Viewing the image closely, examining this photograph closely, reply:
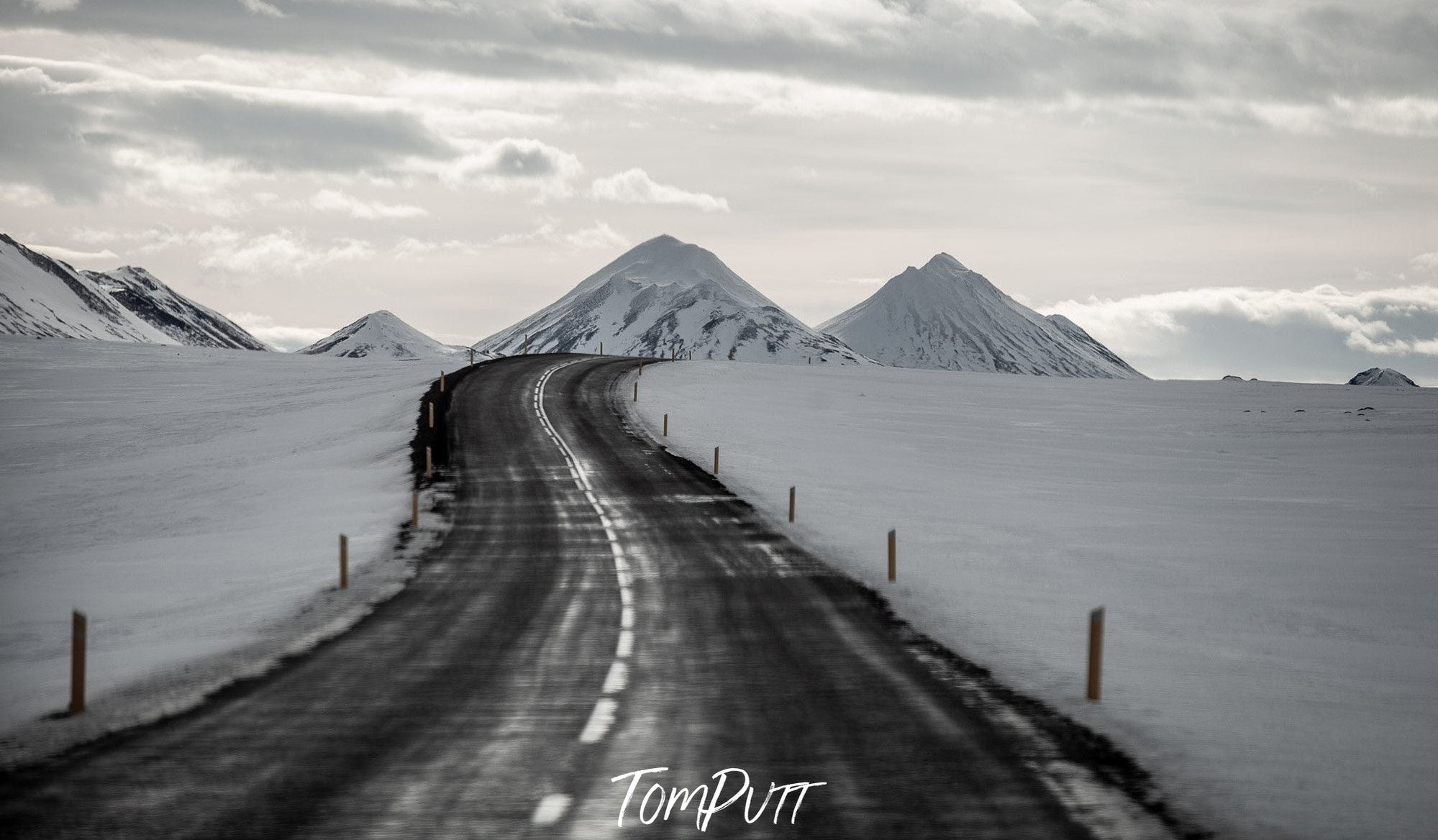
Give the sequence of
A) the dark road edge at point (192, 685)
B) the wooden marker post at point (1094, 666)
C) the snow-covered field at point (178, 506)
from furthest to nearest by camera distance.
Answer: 1. the snow-covered field at point (178, 506)
2. the wooden marker post at point (1094, 666)
3. the dark road edge at point (192, 685)

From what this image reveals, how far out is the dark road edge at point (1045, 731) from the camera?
8773 mm

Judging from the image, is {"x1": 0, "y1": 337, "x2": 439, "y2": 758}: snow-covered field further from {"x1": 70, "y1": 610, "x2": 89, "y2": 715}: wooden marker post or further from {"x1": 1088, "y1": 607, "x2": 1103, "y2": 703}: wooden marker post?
{"x1": 1088, "y1": 607, "x2": 1103, "y2": 703}: wooden marker post

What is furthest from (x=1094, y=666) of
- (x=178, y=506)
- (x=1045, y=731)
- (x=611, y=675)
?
(x=178, y=506)

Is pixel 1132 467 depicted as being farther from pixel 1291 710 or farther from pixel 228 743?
pixel 228 743

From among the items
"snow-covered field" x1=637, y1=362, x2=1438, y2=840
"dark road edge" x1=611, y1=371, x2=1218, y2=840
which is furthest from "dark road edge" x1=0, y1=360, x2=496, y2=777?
"snow-covered field" x1=637, y1=362, x2=1438, y2=840

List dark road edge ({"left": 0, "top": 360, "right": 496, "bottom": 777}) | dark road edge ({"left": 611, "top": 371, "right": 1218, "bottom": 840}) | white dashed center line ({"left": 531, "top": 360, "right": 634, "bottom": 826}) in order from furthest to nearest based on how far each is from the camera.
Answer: dark road edge ({"left": 0, "top": 360, "right": 496, "bottom": 777})
dark road edge ({"left": 611, "top": 371, "right": 1218, "bottom": 840})
white dashed center line ({"left": 531, "top": 360, "right": 634, "bottom": 826})

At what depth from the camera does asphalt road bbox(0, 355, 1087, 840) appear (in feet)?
26.9

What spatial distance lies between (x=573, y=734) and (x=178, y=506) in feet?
91.2

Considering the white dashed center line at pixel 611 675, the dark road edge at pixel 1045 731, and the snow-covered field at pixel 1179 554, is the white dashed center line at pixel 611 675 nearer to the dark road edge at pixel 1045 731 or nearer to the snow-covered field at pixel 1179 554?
the dark road edge at pixel 1045 731

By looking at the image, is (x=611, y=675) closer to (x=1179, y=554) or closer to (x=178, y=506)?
(x=1179, y=554)

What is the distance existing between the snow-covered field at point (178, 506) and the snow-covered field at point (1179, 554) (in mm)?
10325

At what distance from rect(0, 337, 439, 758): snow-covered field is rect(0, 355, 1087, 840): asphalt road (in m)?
1.68

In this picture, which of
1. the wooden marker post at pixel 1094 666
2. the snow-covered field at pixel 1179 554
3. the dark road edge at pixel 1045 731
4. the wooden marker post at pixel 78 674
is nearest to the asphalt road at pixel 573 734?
the dark road edge at pixel 1045 731

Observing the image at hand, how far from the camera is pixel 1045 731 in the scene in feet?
35.7
